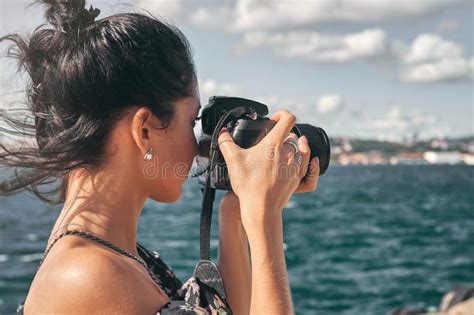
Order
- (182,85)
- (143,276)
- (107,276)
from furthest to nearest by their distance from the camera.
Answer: (182,85) → (143,276) → (107,276)

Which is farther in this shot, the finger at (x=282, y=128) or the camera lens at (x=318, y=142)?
the camera lens at (x=318, y=142)

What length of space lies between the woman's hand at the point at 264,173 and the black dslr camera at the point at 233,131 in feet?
0.26

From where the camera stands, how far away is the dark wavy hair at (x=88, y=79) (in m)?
1.48

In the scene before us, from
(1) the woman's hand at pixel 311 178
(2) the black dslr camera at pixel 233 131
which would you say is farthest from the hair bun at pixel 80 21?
(1) the woman's hand at pixel 311 178

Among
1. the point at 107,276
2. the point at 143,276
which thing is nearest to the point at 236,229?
the point at 143,276

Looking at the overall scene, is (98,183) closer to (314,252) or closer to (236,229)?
(236,229)

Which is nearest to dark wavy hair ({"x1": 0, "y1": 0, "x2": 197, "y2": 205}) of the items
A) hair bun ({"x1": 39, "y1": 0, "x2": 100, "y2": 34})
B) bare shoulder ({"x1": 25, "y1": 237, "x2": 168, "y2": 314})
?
hair bun ({"x1": 39, "y1": 0, "x2": 100, "y2": 34})

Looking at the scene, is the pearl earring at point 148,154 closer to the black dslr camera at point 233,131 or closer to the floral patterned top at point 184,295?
the black dslr camera at point 233,131

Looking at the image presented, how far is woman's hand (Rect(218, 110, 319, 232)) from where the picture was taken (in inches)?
57.7

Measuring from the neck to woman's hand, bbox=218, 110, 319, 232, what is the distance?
25 centimetres

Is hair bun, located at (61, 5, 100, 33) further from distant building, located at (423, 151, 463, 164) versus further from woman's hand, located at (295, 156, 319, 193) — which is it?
distant building, located at (423, 151, 463, 164)

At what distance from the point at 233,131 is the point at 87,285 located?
1.74ft

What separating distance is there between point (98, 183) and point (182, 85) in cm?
30

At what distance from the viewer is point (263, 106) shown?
186 cm
